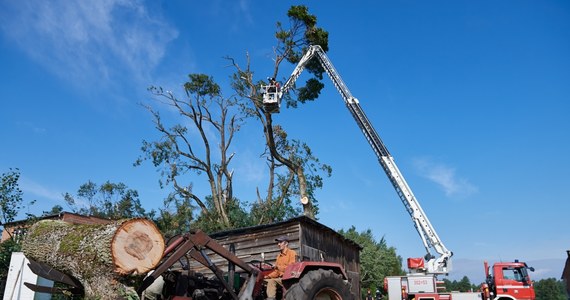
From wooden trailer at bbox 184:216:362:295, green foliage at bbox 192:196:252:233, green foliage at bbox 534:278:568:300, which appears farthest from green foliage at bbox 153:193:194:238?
green foliage at bbox 534:278:568:300

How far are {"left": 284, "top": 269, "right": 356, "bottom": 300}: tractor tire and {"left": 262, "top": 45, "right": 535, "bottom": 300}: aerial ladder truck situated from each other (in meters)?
10.9

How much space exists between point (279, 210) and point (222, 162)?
5.10 m

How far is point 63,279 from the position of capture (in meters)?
6.52

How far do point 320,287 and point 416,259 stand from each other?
42.2 ft

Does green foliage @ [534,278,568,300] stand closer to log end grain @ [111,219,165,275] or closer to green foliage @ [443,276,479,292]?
green foliage @ [443,276,479,292]

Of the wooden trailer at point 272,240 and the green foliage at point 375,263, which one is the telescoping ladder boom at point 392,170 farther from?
the green foliage at point 375,263

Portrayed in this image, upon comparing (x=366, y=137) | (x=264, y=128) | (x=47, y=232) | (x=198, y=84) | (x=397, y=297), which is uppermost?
(x=198, y=84)

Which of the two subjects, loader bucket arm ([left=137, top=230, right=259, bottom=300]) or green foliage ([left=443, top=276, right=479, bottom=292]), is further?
green foliage ([left=443, top=276, right=479, bottom=292])

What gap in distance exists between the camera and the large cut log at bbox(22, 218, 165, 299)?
5.40m

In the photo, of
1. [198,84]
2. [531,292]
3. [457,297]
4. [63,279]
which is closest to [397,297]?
[457,297]

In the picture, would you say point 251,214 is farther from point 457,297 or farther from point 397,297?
point 457,297

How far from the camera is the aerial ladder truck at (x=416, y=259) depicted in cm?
1578

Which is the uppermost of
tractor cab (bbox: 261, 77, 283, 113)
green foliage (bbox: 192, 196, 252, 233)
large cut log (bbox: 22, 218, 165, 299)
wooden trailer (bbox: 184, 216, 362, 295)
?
tractor cab (bbox: 261, 77, 283, 113)

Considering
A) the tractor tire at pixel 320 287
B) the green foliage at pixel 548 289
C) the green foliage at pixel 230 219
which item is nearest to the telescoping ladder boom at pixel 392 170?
the green foliage at pixel 230 219
